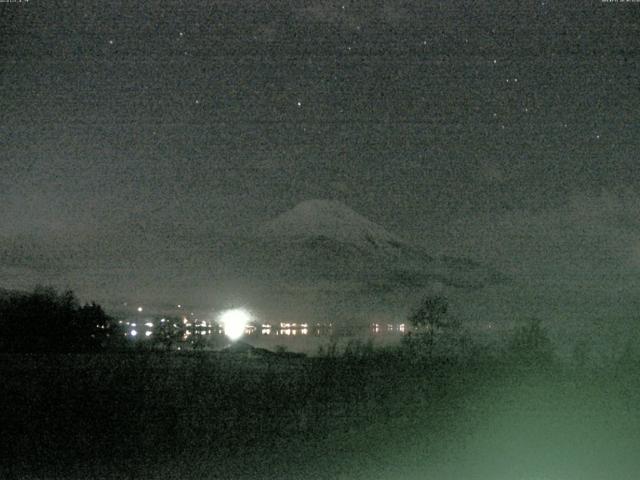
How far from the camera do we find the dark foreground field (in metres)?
13.7

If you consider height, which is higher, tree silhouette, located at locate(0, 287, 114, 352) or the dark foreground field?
tree silhouette, located at locate(0, 287, 114, 352)

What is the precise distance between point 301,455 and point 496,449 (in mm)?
3704

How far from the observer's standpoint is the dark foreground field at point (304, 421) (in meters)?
13.7

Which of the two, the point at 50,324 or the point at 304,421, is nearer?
the point at 304,421

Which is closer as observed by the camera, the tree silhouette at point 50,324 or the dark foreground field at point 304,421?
the dark foreground field at point 304,421

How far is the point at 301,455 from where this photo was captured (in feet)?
47.2

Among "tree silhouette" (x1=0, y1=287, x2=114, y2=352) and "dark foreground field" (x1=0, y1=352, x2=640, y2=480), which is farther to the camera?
"tree silhouette" (x1=0, y1=287, x2=114, y2=352)

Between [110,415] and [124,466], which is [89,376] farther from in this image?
[124,466]

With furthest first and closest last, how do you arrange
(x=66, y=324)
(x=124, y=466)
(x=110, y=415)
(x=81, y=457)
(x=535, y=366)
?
(x=66, y=324), (x=535, y=366), (x=110, y=415), (x=81, y=457), (x=124, y=466)

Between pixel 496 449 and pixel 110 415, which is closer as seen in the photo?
pixel 496 449

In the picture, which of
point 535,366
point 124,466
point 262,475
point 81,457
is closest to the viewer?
point 262,475

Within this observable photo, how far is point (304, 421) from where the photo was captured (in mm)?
18250

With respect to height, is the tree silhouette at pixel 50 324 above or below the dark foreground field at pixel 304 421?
above

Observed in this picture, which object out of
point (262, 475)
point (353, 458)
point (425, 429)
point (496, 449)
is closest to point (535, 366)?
point (425, 429)
